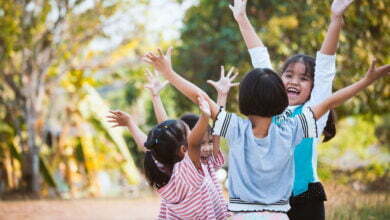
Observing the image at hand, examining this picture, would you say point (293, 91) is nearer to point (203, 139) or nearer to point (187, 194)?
point (203, 139)

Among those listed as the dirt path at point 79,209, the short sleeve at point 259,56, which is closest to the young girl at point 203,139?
the short sleeve at point 259,56

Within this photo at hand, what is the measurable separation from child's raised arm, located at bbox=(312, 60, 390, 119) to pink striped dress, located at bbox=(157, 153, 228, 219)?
70cm

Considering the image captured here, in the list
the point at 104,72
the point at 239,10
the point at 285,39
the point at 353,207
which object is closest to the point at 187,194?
the point at 239,10

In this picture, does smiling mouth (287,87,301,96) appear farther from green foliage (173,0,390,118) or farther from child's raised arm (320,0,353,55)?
green foliage (173,0,390,118)

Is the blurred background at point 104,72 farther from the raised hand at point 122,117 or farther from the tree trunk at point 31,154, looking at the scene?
the raised hand at point 122,117

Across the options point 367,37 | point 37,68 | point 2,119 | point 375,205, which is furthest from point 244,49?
point 375,205

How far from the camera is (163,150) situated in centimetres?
279

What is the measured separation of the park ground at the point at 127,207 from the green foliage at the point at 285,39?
240 centimetres

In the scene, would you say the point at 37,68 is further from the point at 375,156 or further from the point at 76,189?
the point at 375,156

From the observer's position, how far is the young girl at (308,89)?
8.36ft

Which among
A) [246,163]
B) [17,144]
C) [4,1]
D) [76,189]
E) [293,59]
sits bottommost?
[76,189]

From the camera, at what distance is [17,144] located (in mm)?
13133

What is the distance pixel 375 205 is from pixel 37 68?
848 centimetres

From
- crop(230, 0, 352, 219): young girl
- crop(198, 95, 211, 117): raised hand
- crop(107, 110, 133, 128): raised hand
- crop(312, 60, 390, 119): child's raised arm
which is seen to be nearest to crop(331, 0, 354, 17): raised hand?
crop(230, 0, 352, 219): young girl
